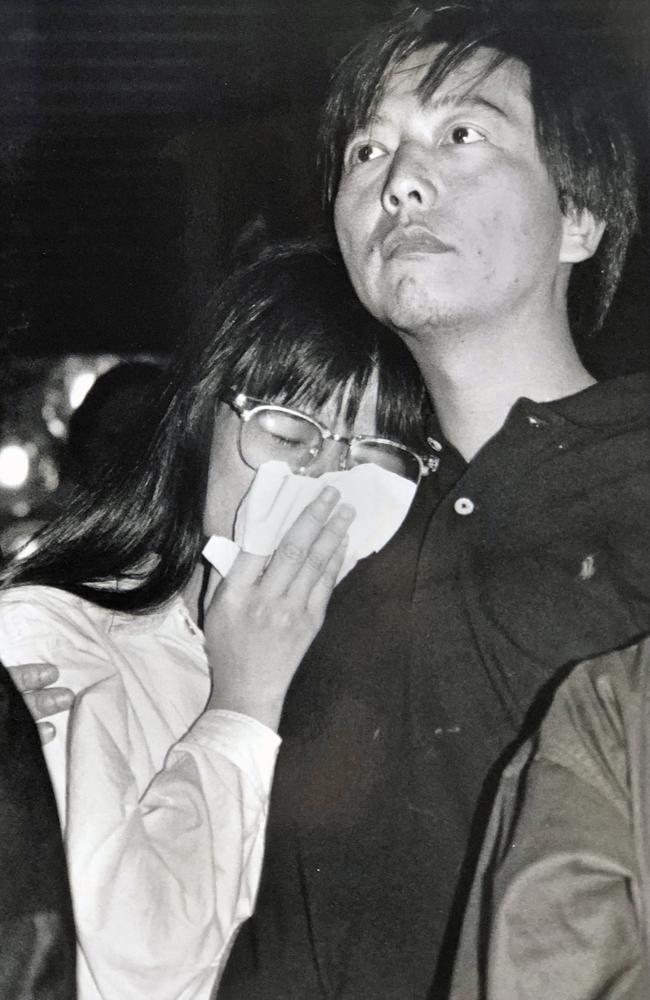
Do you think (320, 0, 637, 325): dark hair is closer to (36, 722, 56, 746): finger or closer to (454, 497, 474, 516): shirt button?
(454, 497, 474, 516): shirt button

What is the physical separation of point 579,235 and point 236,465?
427 millimetres

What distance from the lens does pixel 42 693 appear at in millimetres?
1371

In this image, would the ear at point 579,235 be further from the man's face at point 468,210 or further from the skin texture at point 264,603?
the skin texture at point 264,603

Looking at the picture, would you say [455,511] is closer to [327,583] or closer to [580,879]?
[327,583]

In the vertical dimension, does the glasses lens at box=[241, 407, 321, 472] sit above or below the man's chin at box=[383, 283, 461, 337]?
below

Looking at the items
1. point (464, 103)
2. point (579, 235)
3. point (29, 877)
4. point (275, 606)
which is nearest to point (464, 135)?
point (464, 103)

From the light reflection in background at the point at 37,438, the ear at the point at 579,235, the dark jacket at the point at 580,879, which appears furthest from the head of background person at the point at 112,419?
the dark jacket at the point at 580,879

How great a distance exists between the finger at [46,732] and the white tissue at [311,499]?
9.2 inches

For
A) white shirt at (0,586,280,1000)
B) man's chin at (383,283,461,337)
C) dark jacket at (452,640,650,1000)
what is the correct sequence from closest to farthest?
dark jacket at (452,640,650,1000) < white shirt at (0,586,280,1000) < man's chin at (383,283,461,337)

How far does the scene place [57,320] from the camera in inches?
58.9

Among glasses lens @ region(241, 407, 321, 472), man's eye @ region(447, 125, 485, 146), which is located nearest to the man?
man's eye @ region(447, 125, 485, 146)

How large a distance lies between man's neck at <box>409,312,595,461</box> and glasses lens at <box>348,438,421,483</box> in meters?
0.05

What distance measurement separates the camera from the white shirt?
50.0 inches

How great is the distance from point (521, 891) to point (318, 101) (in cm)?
85
